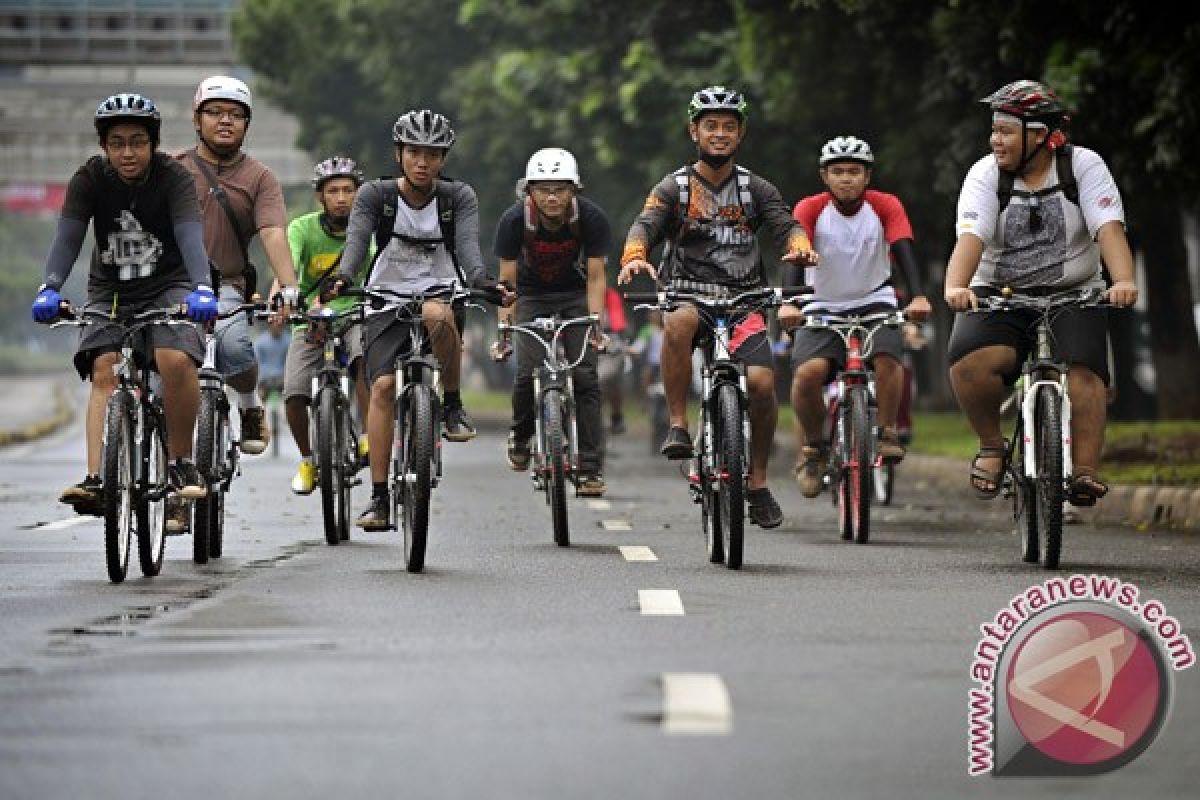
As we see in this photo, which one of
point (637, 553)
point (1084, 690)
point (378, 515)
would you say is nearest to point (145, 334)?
point (378, 515)

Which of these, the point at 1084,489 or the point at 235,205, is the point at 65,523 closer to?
the point at 235,205

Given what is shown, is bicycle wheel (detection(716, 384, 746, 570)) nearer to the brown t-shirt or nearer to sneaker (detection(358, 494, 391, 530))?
sneaker (detection(358, 494, 391, 530))

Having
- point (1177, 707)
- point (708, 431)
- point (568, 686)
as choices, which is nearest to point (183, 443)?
point (708, 431)

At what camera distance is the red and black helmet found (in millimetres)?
12094

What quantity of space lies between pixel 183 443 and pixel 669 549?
8.65 ft

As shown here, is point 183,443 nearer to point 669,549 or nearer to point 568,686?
point 669,549

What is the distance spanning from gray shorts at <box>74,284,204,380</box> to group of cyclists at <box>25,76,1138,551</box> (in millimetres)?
10

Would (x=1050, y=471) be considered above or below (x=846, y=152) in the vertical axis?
below

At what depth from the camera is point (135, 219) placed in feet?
38.1

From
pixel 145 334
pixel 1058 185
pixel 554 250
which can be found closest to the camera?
pixel 145 334

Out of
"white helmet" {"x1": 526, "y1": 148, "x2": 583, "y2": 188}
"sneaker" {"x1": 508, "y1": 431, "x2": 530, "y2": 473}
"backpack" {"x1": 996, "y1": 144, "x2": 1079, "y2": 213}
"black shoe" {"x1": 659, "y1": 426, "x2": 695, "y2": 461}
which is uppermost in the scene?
"white helmet" {"x1": 526, "y1": 148, "x2": 583, "y2": 188}

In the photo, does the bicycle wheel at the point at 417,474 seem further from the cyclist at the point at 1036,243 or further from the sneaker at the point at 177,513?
the cyclist at the point at 1036,243

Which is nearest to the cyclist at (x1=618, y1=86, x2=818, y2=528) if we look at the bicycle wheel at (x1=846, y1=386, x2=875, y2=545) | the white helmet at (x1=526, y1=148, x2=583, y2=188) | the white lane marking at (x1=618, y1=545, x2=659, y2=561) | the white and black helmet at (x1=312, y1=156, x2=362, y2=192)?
the white lane marking at (x1=618, y1=545, x2=659, y2=561)

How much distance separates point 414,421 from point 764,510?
187cm
